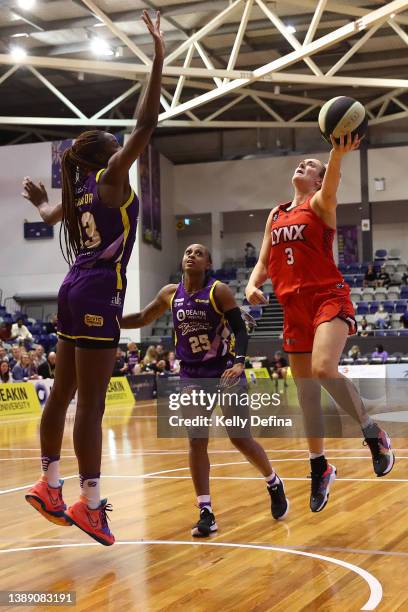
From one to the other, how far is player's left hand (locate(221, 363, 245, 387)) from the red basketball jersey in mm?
565

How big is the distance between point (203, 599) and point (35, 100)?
2681 centimetres

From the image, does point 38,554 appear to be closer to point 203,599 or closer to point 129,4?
point 203,599

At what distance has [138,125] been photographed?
3.71 metres

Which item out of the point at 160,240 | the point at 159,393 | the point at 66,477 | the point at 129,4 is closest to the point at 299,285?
the point at 66,477

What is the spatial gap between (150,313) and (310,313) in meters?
0.96

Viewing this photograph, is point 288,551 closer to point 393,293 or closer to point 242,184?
point 393,293

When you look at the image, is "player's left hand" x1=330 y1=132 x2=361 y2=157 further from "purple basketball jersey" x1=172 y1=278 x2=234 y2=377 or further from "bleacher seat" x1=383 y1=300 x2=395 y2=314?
"bleacher seat" x1=383 y1=300 x2=395 y2=314

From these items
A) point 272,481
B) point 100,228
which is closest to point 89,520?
point 100,228

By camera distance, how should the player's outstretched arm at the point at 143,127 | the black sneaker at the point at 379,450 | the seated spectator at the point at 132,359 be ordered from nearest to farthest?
the player's outstretched arm at the point at 143,127 < the black sneaker at the point at 379,450 < the seated spectator at the point at 132,359

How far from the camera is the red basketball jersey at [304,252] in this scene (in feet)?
16.2

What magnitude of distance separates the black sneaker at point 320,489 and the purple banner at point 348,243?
27.5m

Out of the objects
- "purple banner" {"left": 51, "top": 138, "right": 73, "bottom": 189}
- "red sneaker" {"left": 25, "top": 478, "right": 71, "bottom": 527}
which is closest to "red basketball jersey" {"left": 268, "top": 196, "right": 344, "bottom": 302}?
"red sneaker" {"left": 25, "top": 478, "right": 71, "bottom": 527}

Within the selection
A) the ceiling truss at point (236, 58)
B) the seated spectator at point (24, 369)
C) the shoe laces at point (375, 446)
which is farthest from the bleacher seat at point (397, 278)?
the shoe laces at point (375, 446)

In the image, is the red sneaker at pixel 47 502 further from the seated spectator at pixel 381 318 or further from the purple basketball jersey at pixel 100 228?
the seated spectator at pixel 381 318
